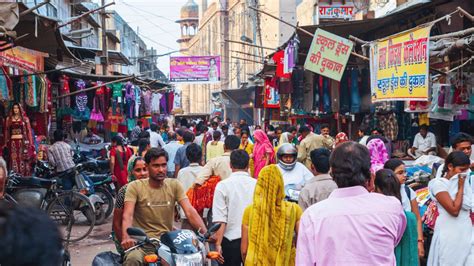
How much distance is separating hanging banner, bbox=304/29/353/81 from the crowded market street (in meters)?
0.02

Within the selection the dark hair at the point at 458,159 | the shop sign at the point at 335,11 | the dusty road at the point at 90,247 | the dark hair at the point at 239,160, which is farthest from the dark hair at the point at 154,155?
the shop sign at the point at 335,11

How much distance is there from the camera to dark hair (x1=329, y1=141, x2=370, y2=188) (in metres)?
3.47

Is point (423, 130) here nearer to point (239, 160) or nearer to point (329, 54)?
point (329, 54)

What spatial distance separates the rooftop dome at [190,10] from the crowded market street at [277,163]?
7382 cm

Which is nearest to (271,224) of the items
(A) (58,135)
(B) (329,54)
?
(B) (329,54)

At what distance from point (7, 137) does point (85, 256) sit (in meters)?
3.07

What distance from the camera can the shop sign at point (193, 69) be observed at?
3972cm

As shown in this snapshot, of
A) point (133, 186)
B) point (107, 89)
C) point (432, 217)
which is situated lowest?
point (432, 217)

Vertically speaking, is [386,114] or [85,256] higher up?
[386,114]

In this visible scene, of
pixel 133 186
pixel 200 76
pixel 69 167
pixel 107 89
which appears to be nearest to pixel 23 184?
pixel 69 167

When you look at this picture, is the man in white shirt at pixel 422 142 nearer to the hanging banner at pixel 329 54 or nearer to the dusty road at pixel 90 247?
the hanging banner at pixel 329 54

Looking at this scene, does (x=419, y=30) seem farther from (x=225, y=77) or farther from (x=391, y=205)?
(x=225, y=77)

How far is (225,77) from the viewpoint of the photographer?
67.0 m

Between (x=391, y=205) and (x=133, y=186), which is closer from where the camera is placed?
(x=391, y=205)
